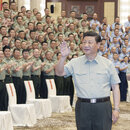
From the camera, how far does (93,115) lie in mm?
3764

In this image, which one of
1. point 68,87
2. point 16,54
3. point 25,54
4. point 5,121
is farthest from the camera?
point 68,87

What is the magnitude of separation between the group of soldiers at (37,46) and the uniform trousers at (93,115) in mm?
5145

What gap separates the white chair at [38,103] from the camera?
9.30 m

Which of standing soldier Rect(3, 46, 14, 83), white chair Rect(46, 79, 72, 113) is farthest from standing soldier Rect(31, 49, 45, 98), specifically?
standing soldier Rect(3, 46, 14, 83)

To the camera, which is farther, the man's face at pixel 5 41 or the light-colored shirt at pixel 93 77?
the man's face at pixel 5 41

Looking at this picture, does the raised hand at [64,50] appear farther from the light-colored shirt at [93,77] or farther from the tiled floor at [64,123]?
the tiled floor at [64,123]

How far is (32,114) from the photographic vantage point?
28.2 feet

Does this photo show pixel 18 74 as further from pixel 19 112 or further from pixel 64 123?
pixel 64 123

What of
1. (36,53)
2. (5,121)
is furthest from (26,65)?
(5,121)

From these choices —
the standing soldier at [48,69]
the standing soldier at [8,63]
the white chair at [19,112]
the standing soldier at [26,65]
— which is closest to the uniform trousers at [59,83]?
the standing soldier at [48,69]

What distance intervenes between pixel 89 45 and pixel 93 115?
2.17ft

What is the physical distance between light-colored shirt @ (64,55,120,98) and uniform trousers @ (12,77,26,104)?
6.17m

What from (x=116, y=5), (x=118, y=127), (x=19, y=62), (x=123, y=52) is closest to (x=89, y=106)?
(x=118, y=127)

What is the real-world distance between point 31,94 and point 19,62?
965 millimetres
